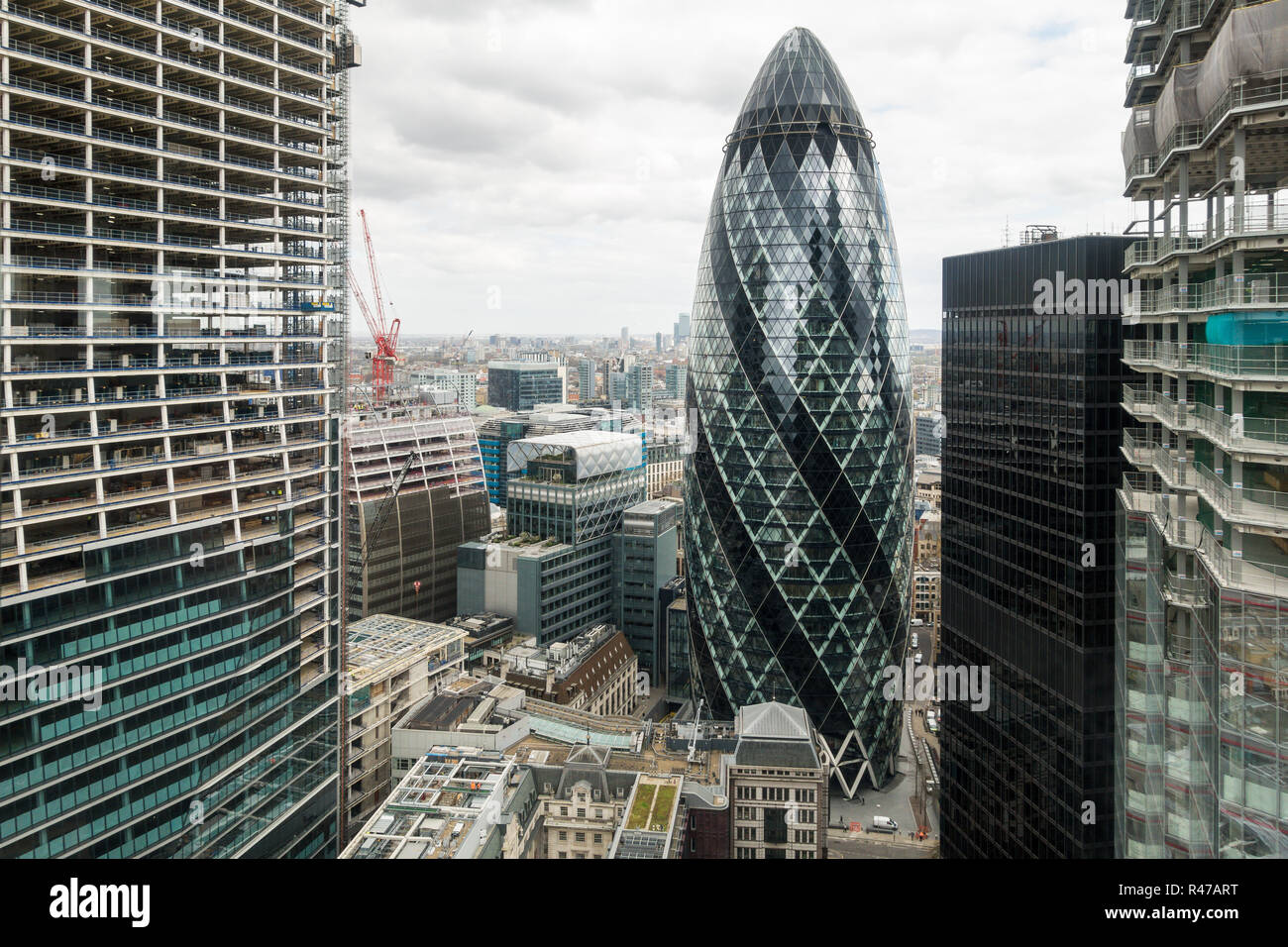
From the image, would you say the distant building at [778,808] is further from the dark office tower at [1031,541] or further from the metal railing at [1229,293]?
the metal railing at [1229,293]

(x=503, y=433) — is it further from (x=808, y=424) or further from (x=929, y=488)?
(x=808, y=424)

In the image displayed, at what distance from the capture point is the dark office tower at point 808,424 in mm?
62594

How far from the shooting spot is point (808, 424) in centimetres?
6228

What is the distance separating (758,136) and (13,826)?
195ft

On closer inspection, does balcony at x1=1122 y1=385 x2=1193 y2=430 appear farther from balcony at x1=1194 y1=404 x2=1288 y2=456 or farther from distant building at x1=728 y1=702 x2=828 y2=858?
distant building at x1=728 y1=702 x2=828 y2=858

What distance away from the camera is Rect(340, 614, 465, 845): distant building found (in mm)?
50969

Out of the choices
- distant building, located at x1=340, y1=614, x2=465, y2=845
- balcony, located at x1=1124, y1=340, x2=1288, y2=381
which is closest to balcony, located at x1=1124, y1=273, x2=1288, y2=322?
balcony, located at x1=1124, y1=340, x2=1288, y2=381

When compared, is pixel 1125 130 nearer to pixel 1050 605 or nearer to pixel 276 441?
pixel 1050 605

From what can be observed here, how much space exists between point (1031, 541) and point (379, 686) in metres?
37.9

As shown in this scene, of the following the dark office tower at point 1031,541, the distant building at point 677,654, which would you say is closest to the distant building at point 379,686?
the distant building at point 677,654

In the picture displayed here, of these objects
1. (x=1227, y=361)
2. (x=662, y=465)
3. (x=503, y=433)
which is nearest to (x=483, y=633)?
(x=1227, y=361)

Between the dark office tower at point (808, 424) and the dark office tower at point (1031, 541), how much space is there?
16.2 m

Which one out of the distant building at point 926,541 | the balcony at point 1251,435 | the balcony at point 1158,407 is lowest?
the distant building at point 926,541

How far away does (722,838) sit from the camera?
4303cm
